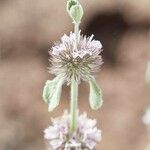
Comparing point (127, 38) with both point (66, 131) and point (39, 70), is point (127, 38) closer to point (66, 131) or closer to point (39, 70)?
point (39, 70)

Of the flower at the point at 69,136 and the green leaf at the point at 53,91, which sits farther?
the flower at the point at 69,136

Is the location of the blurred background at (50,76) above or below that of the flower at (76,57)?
above

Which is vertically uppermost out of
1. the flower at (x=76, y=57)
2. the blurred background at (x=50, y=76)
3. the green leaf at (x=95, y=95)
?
the blurred background at (x=50, y=76)

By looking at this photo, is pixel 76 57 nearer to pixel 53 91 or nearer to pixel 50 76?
pixel 53 91

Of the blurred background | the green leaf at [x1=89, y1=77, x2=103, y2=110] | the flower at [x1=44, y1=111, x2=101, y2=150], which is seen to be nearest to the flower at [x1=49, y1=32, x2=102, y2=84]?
the green leaf at [x1=89, y1=77, x2=103, y2=110]

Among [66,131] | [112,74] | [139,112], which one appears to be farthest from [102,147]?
[66,131]

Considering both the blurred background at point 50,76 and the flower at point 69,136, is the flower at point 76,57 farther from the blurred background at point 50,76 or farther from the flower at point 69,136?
the blurred background at point 50,76

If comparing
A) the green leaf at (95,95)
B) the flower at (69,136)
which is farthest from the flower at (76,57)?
the flower at (69,136)
